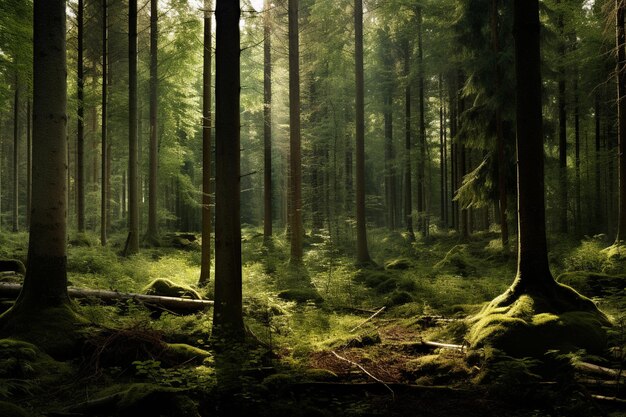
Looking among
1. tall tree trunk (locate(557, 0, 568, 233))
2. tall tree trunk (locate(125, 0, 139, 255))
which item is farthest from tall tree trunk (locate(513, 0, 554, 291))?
tall tree trunk (locate(125, 0, 139, 255))

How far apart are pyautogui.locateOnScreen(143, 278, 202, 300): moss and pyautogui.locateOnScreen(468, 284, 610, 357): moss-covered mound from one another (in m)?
5.90

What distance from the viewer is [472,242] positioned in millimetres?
20203

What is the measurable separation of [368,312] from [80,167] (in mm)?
13691

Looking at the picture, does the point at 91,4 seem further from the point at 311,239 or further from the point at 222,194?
the point at 222,194

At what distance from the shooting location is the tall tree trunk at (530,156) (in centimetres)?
700

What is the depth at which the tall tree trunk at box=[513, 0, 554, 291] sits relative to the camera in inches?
276

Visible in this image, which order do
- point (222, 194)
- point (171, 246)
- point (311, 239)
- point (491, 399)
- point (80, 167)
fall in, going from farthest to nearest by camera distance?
point (311, 239) < point (171, 246) < point (80, 167) < point (222, 194) < point (491, 399)

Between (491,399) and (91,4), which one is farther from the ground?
(91,4)

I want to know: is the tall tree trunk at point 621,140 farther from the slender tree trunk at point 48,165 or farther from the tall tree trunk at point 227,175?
the slender tree trunk at point 48,165

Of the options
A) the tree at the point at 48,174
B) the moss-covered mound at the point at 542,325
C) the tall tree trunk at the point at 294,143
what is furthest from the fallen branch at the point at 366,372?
the tall tree trunk at the point at 294,143

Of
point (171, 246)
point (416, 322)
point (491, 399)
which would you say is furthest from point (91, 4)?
point (491, 399)

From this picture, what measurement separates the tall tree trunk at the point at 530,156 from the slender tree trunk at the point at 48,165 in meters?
7.54

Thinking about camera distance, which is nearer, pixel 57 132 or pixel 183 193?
pixel 57 132

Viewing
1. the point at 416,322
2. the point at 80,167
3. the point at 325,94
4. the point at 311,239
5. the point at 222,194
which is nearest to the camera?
the point at 222,194
